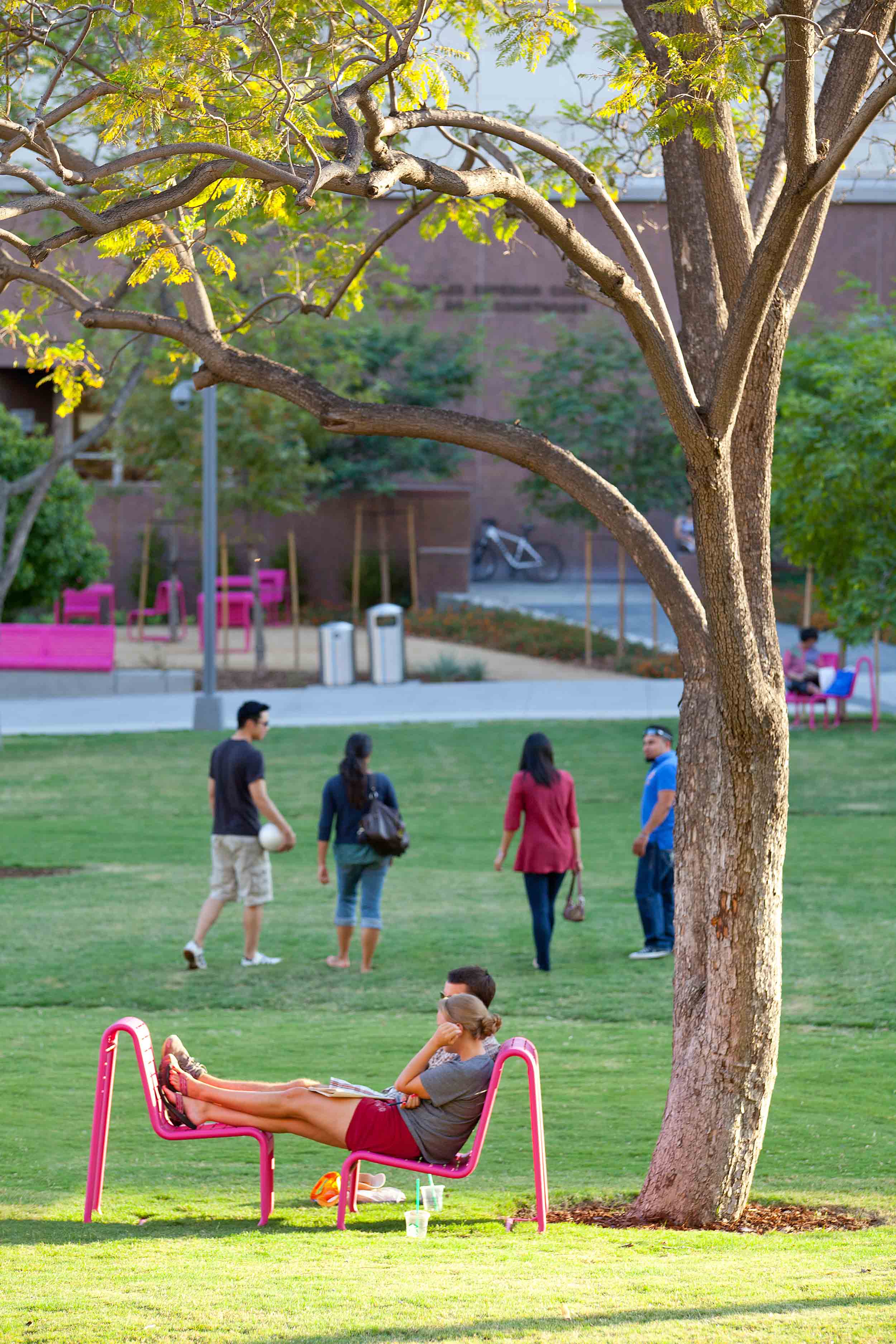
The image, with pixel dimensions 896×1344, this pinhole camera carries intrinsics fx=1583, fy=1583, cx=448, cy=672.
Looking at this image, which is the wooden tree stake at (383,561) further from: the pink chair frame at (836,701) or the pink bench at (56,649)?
the pink chair frame at (836,701)

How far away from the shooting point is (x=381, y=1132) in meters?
6.28

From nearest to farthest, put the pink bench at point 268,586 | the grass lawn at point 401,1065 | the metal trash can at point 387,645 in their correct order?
the grass lawn at point 401,1065, the metal trash can at point 387,645, the pink bench at point 268,586

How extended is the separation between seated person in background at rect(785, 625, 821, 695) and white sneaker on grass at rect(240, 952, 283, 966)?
13153 millimetres

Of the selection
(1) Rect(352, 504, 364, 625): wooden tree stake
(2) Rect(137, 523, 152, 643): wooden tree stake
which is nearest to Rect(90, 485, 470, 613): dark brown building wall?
(1) Rect(352, 504, 364, 625): wooden tree stake

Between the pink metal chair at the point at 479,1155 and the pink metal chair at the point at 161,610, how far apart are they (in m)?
27.3

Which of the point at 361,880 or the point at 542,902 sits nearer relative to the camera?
the point at 542,902

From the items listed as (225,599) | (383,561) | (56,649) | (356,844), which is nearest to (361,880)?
(356,844)

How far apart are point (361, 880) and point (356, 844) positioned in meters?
0.32

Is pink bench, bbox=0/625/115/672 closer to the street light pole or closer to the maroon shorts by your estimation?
the street light pole

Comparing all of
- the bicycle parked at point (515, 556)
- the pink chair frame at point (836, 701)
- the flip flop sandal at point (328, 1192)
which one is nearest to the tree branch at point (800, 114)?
the flip flop sandal at point (328, 1192)

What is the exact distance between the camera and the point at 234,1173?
7.19m

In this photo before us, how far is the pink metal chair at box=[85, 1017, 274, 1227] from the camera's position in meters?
6.13

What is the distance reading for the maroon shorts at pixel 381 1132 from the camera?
6.27 metres

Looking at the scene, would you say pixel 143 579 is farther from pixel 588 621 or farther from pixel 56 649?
pixel 588 621
